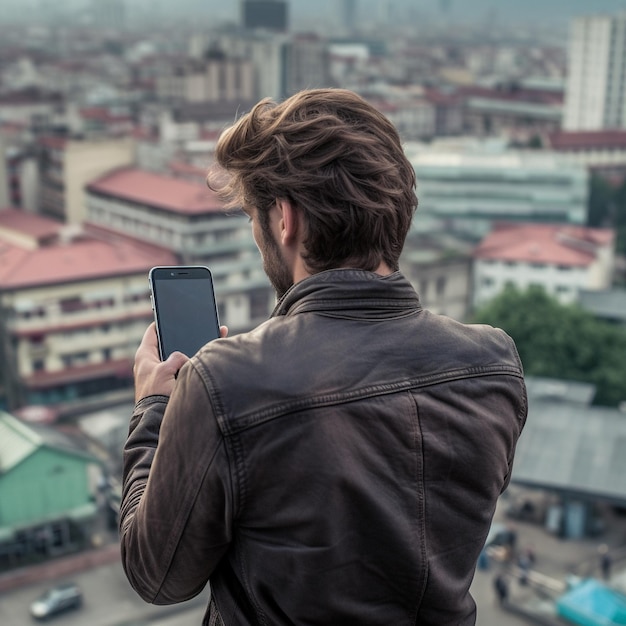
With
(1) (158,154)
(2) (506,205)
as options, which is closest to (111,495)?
(1) (158,154)

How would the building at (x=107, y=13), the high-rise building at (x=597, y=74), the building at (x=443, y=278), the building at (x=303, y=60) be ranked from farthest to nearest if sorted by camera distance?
1. the building at (x=107, y=13)
2. the building at (x=303, y=60)
3. the high-rise building at (x=597, y=74)
4. the building at (x=443, y=278)

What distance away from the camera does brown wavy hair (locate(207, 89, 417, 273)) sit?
1.49ft

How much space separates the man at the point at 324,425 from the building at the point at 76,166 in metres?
11.0

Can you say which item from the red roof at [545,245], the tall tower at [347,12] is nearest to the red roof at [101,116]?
the red roof at [545,245]

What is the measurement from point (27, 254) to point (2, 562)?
11.2ft

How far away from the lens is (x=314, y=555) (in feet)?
1.43

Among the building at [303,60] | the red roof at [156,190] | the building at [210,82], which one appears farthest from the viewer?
the building at [303,60]

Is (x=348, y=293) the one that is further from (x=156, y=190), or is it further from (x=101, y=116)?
(x=101, y=116)

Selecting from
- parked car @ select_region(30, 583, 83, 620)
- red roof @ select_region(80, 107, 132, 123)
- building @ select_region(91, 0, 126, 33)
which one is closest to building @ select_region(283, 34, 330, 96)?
red roof @ select_region(80, 107, 132, 123)

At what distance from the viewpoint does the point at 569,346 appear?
7.31 m

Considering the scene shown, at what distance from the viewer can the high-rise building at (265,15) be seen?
102 feet

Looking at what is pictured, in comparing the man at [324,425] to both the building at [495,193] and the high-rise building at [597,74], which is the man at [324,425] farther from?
the high-rise building at [597,74]

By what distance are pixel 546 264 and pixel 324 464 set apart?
9412 mm

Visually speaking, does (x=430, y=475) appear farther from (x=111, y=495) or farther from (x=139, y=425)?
(x=111, y=495)
